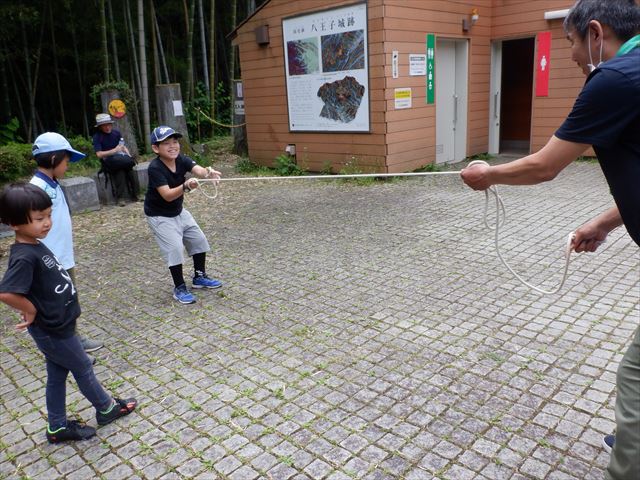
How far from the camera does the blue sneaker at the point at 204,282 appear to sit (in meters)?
4.75

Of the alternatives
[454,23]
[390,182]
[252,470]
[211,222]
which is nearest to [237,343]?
[252,470]

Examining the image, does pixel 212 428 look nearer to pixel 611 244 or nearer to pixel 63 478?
pixel 63 478

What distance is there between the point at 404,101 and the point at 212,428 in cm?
738

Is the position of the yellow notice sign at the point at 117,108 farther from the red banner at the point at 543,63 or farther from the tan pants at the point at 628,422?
the tan pants at the point at 628,422

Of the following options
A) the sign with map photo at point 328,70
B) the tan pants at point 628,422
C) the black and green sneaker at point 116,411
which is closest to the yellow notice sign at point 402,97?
the sign with map photo at point 328,70

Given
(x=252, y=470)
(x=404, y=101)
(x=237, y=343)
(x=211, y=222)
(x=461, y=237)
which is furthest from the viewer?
(x=404, y=101)

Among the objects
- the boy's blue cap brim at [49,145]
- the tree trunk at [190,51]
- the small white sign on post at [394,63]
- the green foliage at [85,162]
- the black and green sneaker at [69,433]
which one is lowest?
the black and green sneaker at [69,433]

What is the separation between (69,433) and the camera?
8.96 feet

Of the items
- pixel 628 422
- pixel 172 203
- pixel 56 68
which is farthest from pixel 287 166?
pixel 628 422

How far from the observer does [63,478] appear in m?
2.49

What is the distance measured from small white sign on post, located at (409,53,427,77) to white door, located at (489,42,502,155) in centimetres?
247

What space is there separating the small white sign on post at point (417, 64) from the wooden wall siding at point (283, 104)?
77 cm

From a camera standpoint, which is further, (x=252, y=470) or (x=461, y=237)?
(x=461, y=237)

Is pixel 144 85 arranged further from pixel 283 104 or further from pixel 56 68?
pixel 56 68
